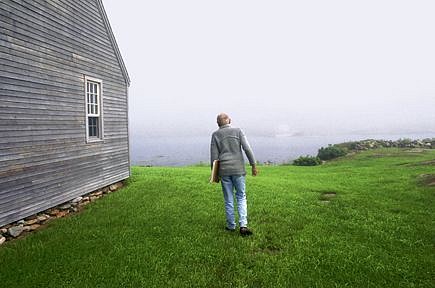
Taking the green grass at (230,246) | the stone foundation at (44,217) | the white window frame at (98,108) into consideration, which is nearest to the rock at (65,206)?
the stone foundation at (44,217)

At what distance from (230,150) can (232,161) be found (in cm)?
28

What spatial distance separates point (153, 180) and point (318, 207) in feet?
27.6

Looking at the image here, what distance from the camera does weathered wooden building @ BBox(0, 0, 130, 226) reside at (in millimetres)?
8211

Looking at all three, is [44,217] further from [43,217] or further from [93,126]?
[93,126]

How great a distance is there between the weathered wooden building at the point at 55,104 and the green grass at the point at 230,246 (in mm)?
1301

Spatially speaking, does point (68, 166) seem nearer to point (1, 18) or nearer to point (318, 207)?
point (1, 18)

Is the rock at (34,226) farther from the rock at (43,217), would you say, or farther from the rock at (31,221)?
the rock at (43,217)

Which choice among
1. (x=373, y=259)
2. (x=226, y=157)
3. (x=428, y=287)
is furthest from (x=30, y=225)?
(x=428, y=287)

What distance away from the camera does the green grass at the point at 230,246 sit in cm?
535

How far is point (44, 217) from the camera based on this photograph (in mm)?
9203

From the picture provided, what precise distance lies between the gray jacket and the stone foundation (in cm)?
556

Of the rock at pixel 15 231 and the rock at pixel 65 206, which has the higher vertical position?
the rock at pixel 65 206

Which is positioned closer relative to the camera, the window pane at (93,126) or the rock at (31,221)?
the rock at (31,221)

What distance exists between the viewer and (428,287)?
16.2 ft
